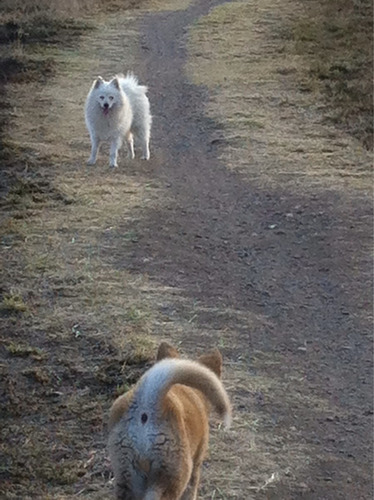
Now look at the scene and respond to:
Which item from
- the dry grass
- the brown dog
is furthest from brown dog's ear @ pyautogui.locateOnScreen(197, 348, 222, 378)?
the dry grass

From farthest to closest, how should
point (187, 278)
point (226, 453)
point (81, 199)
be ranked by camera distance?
1. point (81, 199)
2. point (187, 278)
3. point (226, 453)

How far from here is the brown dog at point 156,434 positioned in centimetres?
371

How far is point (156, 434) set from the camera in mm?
3715

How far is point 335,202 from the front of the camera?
32.0 feet

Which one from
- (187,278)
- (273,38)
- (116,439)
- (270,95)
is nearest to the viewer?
(116,439)

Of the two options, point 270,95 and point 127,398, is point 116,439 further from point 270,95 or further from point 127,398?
point 270,95

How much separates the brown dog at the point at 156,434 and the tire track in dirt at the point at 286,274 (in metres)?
1.06

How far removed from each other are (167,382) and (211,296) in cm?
357

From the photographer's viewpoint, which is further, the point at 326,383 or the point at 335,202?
the point at 335,202

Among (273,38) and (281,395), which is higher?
(281,395)

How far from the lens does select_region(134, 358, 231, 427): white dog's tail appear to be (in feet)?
12.1

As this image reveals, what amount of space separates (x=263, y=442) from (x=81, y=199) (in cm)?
473

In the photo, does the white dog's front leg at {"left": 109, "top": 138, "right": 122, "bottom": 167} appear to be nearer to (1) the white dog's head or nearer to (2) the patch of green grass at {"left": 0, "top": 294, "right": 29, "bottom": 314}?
(1) the white dog's head

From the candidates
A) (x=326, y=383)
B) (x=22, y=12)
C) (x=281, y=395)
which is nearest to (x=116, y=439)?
(x=281, y=395)
